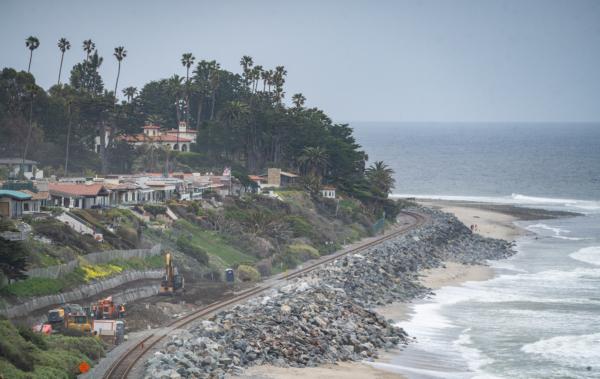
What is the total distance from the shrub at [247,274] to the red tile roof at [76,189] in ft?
50.7

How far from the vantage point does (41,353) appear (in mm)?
45188

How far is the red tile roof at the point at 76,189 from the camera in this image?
85.5m

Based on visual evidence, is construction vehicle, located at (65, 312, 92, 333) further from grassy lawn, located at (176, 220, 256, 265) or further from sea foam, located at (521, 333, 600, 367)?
grassy lawn, located at (176, 220, 256, 265)

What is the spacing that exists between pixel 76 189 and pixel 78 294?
26.3 m

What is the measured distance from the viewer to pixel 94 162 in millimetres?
130625

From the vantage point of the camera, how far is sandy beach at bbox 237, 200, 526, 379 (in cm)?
5022

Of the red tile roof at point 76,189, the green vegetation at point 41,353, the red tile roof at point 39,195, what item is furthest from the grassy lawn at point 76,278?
the red tile roof at point 76,189

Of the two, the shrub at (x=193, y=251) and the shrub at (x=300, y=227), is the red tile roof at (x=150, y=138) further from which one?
the shrub at (x=193, y=251)

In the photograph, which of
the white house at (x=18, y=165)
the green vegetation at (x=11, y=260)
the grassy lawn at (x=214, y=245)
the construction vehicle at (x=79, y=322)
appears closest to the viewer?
the construction vehicle at (x=79, y=322)

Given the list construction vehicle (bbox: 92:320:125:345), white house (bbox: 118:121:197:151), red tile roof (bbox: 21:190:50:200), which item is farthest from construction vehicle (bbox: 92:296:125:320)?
white house (bbox: 118:121:197:151)

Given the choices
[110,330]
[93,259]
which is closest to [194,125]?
[93,259]

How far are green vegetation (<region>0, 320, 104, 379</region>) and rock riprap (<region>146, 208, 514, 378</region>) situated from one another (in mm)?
3458

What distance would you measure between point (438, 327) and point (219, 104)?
10102 cm

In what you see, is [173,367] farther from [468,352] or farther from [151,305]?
[468,352]
